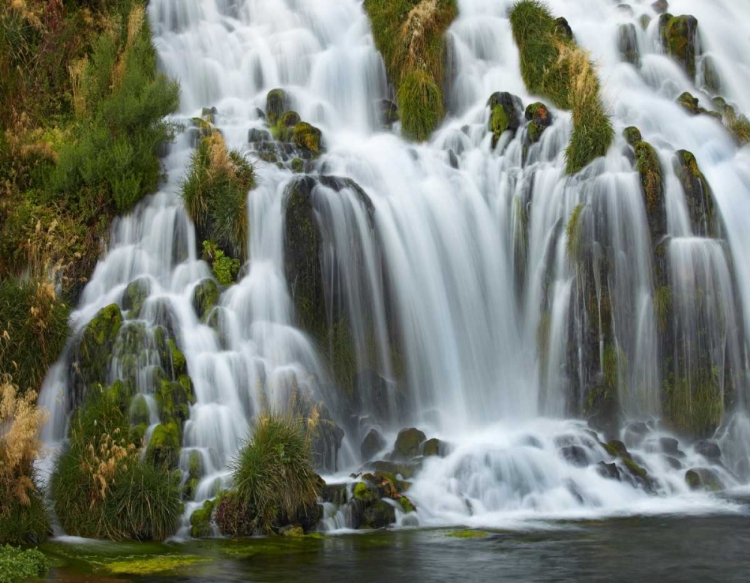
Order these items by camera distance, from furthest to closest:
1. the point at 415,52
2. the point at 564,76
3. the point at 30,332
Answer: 1. the point at 415,52
2. the point at 564,76
3. the point at 30,332

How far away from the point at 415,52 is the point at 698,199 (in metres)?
6.95

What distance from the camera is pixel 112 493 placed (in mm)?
9633

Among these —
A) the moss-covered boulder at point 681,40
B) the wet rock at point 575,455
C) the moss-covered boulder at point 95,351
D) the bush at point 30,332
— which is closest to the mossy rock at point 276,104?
the moss-covered boulder at point 95,351

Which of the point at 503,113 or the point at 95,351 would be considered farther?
the point at 503,113

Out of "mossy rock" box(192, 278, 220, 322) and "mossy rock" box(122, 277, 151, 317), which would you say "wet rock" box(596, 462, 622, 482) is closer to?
"mossy rock" box(192, 278, 220, 322)

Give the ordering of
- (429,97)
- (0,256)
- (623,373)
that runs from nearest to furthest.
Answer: (0,256), (623,373), (429,97)

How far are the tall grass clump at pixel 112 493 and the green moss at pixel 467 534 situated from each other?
293cm

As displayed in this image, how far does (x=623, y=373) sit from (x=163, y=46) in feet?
36.2

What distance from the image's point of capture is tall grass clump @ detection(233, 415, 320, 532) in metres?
9.84

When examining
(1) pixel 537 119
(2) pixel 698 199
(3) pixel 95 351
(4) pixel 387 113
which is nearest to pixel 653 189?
(2) pixel 698 199

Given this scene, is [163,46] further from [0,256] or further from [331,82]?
[0,256]

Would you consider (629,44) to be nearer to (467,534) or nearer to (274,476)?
(467,534)

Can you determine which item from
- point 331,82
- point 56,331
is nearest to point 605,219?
point 331,82

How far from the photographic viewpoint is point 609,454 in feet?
39.6
